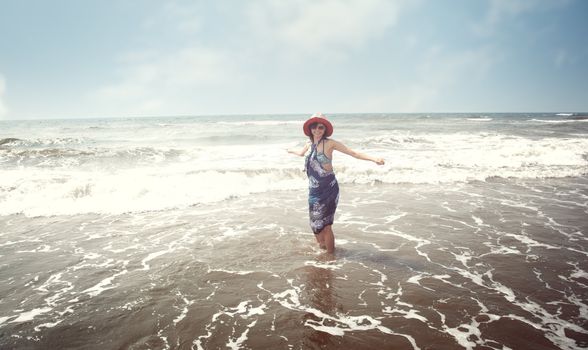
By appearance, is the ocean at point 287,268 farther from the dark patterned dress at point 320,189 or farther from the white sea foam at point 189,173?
the dark patterned dress at point 320,189

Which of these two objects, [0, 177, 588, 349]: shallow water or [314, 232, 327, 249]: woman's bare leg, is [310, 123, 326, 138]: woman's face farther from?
[0, 177, 588, 349]: shallow water

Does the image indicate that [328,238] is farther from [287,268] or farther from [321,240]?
[287,268]

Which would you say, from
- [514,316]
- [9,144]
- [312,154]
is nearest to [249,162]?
[312,154]

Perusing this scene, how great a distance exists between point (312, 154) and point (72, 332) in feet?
12.4

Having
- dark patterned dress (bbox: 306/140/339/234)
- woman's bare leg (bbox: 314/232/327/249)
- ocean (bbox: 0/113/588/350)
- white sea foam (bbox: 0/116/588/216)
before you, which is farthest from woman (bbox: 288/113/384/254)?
white sea foam (bbox: 0/116/588/216)

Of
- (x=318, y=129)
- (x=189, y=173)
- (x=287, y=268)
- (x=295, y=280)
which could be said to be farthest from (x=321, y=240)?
(x=189, y=173)

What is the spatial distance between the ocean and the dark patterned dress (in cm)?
71

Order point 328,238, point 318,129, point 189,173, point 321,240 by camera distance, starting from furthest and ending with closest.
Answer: point 189,173 → point 321,240 → point 328,238 → point 318,129

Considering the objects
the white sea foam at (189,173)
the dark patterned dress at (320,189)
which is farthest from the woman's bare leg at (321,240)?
the white sea foam at (189,173)

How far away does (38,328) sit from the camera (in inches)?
145

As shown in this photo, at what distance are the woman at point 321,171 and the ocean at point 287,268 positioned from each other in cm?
66

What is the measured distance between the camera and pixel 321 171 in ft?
17.1

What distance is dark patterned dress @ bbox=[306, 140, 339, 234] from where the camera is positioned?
522 centimetres

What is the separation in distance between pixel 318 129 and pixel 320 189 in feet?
3.22
